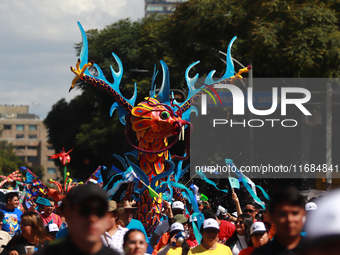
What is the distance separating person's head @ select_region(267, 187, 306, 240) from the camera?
2822mm

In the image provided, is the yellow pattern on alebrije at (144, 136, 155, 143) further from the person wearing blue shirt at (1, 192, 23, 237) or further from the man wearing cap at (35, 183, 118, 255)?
the man wearing cap at (35, 183, 118, 255)

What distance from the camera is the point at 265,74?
67.5 feet

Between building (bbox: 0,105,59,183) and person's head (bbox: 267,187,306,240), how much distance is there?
119 metres

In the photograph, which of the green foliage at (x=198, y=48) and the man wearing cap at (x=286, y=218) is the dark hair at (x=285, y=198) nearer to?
the man wearing cap at (x=286, y=218)

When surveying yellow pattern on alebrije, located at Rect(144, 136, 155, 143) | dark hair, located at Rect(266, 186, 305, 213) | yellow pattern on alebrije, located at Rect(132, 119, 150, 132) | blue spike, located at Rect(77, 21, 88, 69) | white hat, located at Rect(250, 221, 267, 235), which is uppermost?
blue spike, located at Rect(77, 21, 88, 69)

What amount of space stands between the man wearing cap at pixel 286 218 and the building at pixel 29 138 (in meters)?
119

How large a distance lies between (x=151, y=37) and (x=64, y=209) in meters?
24.8

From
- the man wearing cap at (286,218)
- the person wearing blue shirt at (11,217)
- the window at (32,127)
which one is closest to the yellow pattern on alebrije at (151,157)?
the person wearing blue shirt at (11,217)

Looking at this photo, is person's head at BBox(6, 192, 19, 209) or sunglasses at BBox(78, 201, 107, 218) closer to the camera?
sunglasses at BBox(78, 201, 107, 218)

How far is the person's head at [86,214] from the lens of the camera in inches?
97.3

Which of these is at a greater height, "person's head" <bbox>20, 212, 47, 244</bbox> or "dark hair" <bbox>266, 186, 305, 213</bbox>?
"dark hair" <bbox>266, 186, 305, 213</bbox>

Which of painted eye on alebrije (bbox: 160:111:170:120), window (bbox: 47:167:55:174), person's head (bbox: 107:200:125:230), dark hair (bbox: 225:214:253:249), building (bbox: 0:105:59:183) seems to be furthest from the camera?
building (bbox: 0:105:59:183)

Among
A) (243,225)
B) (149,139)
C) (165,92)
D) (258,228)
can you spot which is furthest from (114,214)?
(165,92)

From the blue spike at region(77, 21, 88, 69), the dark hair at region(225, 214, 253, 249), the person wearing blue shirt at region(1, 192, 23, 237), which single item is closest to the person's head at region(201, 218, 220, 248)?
the dark hair at region(225, 214, 253, 249)
